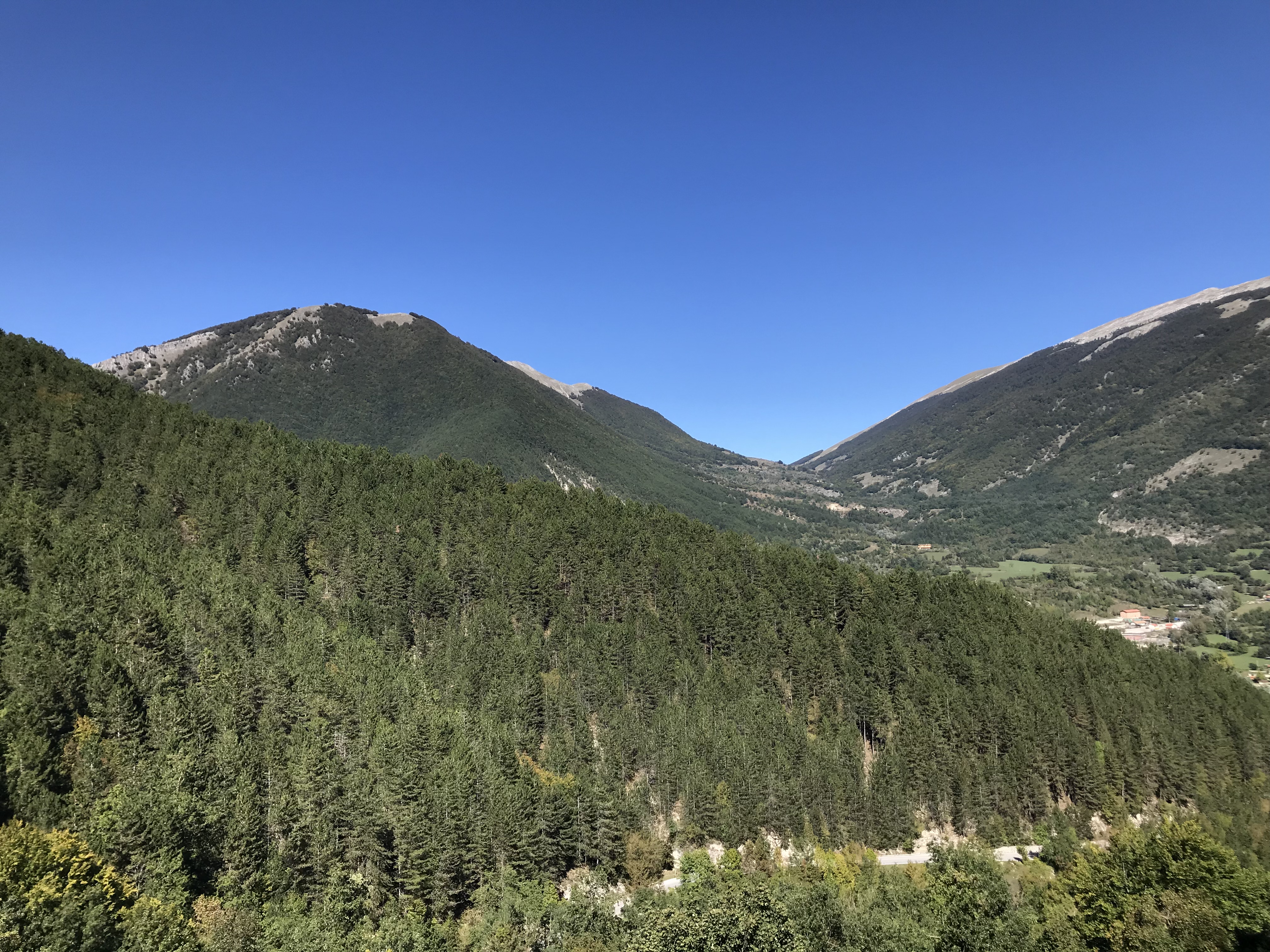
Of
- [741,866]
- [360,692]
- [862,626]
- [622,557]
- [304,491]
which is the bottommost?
[741,866]

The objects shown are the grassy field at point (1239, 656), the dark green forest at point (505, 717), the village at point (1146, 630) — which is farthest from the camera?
the village at point (1146, 630)

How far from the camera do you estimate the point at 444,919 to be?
180 ft

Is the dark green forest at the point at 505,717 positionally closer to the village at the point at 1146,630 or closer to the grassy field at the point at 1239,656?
the grassy field at the point at 1239,656

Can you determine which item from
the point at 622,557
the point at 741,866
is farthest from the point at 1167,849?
the point at 622,557

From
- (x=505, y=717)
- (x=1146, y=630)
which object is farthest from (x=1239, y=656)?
(x=505, y=717)

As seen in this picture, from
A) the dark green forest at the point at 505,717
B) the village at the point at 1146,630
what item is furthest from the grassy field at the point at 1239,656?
the dark green forest at the point at 505,717

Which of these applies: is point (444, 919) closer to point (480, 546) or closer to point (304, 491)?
point (480, 546)

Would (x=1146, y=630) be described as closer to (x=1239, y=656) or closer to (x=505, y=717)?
(x=1239, y=656)

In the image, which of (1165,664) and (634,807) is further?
(1165,664)

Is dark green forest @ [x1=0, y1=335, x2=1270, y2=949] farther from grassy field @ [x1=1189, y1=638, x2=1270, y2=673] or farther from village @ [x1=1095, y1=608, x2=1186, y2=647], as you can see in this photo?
village @ [x1=1095, y1=608, x2=1186, y2=647]

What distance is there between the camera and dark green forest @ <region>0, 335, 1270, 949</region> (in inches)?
1817

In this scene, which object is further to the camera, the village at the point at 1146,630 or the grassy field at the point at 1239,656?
the village at the point at 1146,630

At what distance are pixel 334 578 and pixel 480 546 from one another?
25.7m

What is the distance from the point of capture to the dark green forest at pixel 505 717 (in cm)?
4616
